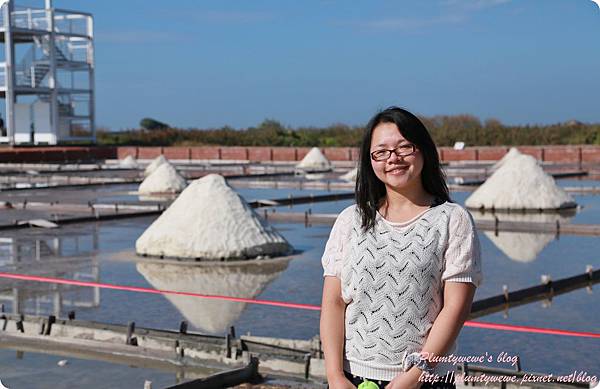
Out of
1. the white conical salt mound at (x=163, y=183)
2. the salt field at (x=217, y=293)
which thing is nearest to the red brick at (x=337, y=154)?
the white conical salt mound at (x=163, y=183)

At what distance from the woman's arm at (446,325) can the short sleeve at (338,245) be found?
34 cm

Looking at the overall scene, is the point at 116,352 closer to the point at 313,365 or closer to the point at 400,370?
the point at 313,365

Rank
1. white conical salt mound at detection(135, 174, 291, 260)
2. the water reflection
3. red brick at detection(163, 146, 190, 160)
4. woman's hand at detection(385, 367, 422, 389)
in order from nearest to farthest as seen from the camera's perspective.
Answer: woman's hand at detection(385, 367, 422, 389)
the water reflection
white conical salt mound at detection(135, 174, 291, 260)
red brick at detection(163, 146, 190, 160)

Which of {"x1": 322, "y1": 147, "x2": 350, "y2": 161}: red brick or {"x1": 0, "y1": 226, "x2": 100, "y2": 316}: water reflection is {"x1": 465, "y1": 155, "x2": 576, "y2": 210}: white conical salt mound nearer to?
{"x1": 0, "y1": 226, "x2": 100, "y2": 316}: water reflection

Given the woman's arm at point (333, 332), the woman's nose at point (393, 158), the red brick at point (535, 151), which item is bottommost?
the red brick at point (535, 151)

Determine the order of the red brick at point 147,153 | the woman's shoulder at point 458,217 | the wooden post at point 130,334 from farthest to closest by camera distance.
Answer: the red brick at point 147,153 → the wooden post at point 130,334 → the woman's shoulder at point 458,217

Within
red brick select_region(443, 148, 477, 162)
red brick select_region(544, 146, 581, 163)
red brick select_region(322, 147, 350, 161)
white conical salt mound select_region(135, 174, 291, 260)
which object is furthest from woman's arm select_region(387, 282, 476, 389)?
red brick select_region(322, 147, 350, 161)

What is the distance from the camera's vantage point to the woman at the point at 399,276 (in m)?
3.11

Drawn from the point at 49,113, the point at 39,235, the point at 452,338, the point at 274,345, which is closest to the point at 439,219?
the point at 452,338

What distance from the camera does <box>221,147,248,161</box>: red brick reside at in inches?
1841

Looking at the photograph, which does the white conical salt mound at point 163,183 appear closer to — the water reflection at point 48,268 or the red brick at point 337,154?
the water reflection at point 48,268

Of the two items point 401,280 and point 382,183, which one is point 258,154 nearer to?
point 382,183

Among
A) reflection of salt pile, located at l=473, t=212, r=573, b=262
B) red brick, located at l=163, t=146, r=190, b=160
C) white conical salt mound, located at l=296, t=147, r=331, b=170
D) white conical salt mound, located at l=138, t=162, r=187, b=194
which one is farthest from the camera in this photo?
red brick, located at l=163, t=146, r=190, b=160

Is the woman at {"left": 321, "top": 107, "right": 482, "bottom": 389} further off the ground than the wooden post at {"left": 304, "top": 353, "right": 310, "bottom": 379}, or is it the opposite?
the woman at {"left": 321, "top": 107, "right": 482, "bottom": 389}
